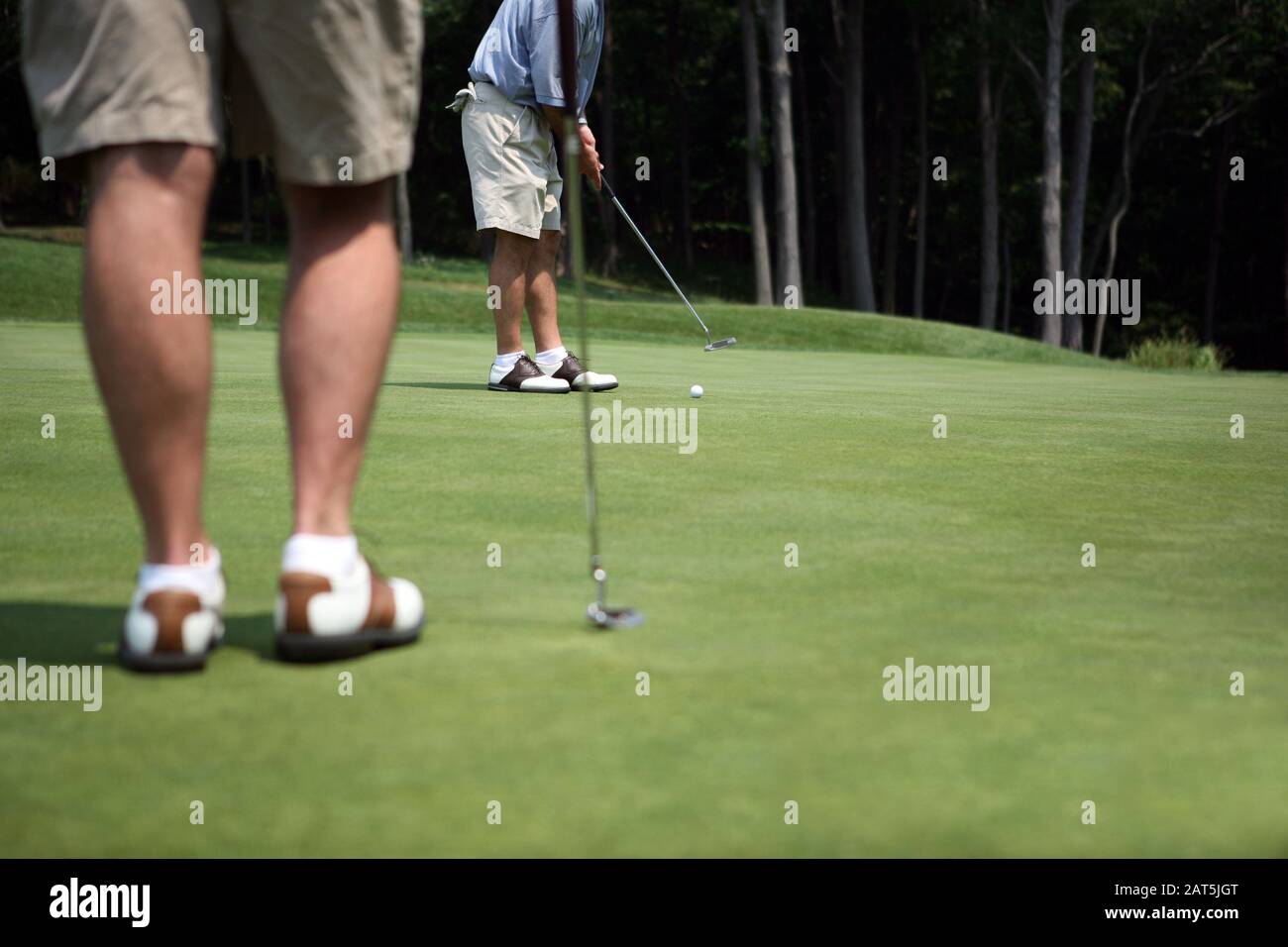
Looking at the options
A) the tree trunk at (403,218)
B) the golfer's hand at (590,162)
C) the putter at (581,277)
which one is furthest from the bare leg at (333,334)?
the tree trunk at (403,218)

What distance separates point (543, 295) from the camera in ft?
26.7

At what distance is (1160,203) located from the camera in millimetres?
48125

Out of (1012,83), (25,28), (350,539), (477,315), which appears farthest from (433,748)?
(1012,83)

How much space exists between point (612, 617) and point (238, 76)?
121cm

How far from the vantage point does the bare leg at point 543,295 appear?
8109 millimetres

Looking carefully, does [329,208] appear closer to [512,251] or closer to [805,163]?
[512,251]

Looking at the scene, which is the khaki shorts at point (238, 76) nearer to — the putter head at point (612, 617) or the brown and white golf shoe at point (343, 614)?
the brown and white golf shoe at point (343, 614)

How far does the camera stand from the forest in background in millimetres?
36094

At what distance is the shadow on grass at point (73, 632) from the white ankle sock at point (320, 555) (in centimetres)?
16

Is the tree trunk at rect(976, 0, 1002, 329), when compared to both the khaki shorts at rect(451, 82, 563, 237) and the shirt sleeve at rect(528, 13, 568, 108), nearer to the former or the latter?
the khaki shorts at rect(451, 82, 563, 237)

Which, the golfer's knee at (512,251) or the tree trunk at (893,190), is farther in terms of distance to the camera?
the tree trunk at (893,190)

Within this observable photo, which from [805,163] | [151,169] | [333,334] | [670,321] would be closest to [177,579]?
[333,334]

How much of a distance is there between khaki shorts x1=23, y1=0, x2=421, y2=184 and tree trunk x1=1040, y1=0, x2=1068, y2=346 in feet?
99.0
